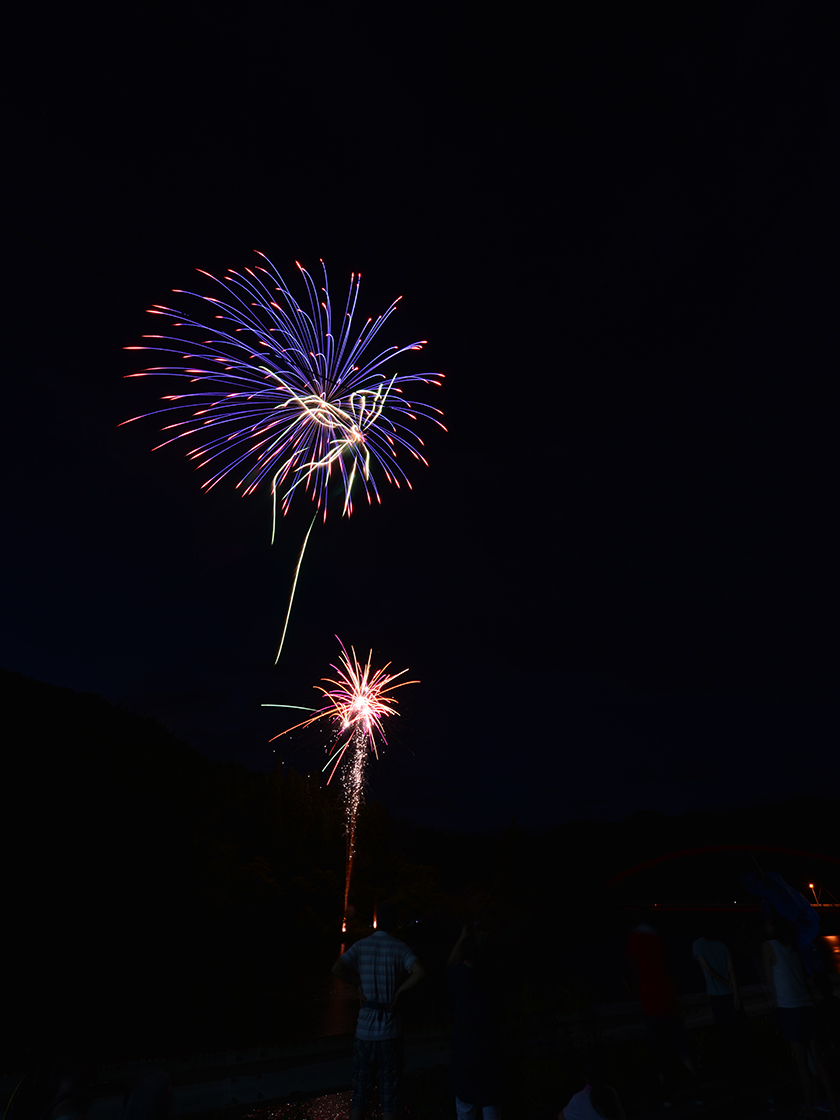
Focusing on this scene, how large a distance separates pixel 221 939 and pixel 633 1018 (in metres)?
62.5

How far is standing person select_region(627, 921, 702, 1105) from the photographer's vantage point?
23.0 ft

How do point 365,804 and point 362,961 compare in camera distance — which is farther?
point 365,804

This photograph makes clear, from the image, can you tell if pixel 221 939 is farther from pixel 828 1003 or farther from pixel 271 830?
pixel 828 1003

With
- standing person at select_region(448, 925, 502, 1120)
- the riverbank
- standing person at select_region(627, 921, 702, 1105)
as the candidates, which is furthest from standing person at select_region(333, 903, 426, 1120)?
standing person at select_region(627, 921, 702, 1105)

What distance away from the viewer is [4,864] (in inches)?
2454

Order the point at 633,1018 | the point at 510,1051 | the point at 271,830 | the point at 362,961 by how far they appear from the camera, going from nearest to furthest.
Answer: the point at 362,961 → the point at 510,1051 → the point at 633,1018 → the point at 271,830

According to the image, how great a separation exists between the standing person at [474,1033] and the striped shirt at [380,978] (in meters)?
0.49

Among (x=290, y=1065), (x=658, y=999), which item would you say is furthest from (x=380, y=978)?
(x=658, y=999)

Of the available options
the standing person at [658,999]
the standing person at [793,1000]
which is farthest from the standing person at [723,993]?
the standing person at [793,1000]

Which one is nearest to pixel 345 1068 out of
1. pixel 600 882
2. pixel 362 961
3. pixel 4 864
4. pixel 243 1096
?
pixel 243 1096

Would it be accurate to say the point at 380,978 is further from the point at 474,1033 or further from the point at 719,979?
the point at 719,979

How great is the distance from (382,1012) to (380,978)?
10.5 inches

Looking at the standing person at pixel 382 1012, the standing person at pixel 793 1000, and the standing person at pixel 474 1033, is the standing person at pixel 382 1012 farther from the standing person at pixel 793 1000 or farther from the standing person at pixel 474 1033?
the standing person at pixel 793 1000

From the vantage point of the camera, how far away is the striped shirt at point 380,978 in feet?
18.1
